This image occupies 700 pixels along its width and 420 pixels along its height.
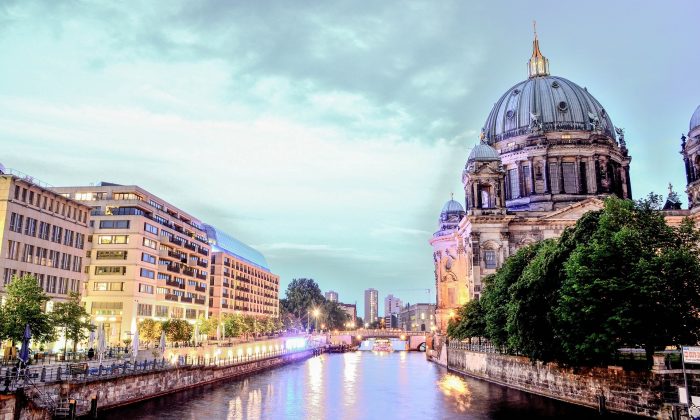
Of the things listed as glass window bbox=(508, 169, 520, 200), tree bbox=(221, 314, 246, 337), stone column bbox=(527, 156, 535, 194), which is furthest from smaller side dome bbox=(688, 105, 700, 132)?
tree bbox=(221, 314, 246, 337)

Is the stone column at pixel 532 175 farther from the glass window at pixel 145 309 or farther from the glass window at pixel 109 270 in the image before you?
the glass window at pixel 109 270

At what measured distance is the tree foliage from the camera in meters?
44.2

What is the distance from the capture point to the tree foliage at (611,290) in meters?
44.2

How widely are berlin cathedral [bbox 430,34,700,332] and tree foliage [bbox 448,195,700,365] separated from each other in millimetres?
47433

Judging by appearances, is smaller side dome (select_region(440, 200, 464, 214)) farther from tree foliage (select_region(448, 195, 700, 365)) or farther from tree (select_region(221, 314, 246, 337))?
tree foliage (select_region(448, 195, 700, 365))

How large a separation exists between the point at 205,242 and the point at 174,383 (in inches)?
→ 3241

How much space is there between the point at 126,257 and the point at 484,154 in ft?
226

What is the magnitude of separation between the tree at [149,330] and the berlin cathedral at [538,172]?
53112mm

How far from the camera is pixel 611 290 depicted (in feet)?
149

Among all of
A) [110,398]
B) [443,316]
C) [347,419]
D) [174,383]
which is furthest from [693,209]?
[110,398]

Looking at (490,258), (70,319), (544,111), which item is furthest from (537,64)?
(70,319)

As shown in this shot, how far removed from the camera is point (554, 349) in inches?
2100

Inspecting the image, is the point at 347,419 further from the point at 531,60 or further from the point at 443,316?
the point at 531,60

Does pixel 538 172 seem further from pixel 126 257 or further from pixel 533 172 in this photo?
pixel 126 257
